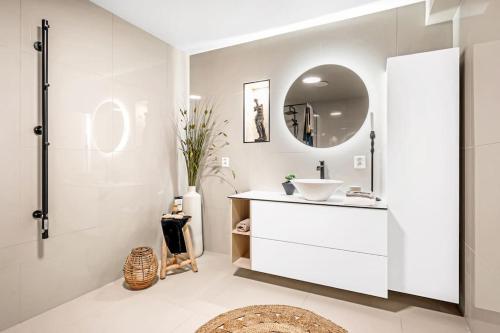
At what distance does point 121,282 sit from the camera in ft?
7.45

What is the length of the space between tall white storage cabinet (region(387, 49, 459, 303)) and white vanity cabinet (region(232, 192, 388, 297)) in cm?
18

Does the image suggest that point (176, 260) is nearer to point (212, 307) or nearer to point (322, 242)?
point (212, 307)

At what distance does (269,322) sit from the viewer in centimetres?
167

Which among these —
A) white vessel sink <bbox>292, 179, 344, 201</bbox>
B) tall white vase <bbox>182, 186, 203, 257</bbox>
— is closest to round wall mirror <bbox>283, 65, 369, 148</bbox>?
white vessel sink <bbox>292, 179, 344, 201</bbox>

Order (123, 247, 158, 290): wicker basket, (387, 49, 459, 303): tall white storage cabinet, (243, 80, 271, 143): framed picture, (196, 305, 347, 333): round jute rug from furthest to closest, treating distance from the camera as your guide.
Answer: (243, 80, 271, 143): framed picture
(123, 247, 158, 290): wicker basket
(387, 49, 459, 303): tall white storage cabinet
(196, 305, 347, 333): round jute rug

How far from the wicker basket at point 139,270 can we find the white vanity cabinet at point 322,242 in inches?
30.6

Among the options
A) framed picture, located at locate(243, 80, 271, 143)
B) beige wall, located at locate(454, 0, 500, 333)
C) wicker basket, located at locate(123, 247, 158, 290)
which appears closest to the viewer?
beige wall, located at locate(454, 0, 500, 333)

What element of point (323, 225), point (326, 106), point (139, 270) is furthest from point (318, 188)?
point (139, 270)

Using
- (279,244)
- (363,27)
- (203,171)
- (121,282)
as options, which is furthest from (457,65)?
(121,282)

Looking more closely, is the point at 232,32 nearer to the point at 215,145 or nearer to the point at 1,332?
the point at 215,145

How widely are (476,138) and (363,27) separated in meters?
1.35

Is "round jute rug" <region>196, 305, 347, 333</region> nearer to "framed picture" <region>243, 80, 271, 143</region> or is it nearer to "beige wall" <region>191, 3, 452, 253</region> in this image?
"beige wall" <region>191, 3, 452, 253</region>

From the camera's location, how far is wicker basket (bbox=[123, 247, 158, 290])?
2.08 metres

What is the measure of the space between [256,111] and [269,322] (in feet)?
6.39
